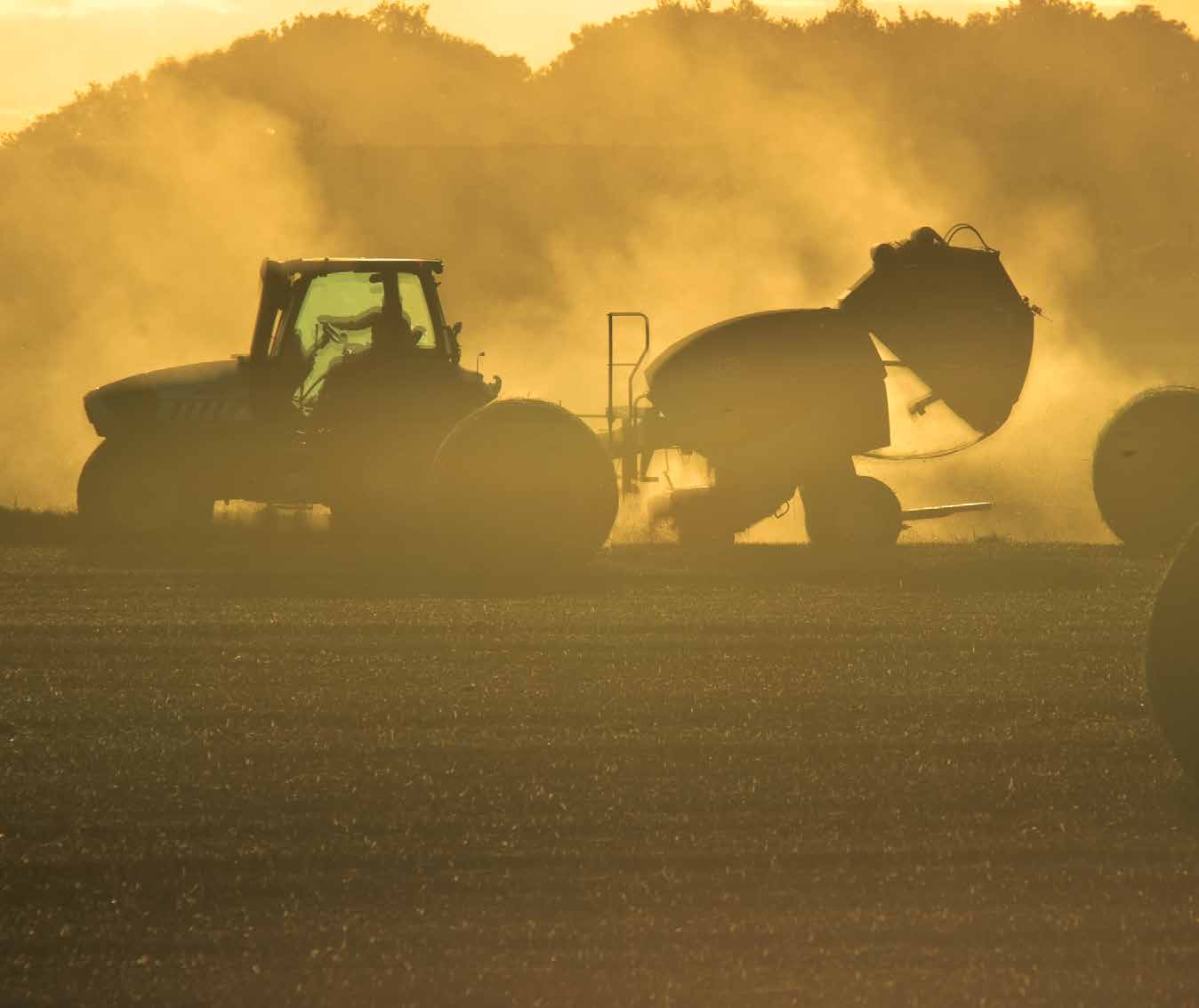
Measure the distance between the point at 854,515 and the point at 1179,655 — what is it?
33.5 feet

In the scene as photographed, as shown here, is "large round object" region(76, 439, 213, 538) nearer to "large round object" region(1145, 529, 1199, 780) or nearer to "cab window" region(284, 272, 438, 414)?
"cab window" region(284, 272, 438, 414)

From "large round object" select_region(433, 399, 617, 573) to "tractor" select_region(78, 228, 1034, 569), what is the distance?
9cm

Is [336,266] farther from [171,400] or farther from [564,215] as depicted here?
[564,215]

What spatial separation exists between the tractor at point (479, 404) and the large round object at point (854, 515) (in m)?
0.02

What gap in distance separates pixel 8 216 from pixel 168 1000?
172 ft

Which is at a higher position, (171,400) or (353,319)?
(353,319)

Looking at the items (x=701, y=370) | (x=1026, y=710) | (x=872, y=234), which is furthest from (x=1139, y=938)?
(x=872, y=234)

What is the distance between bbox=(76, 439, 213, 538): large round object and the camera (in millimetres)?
18328

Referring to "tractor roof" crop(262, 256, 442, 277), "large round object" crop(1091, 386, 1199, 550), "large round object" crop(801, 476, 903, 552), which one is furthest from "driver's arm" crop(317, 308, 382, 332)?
"large round object" crop(1091, 386, 1199, 550)

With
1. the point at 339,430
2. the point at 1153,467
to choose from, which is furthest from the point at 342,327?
the point at 1153,467

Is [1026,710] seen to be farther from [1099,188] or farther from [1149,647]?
[1099,188]

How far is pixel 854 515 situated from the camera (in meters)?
18.3

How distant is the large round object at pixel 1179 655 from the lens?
795 centimetres

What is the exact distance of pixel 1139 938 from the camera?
665 centimetres
